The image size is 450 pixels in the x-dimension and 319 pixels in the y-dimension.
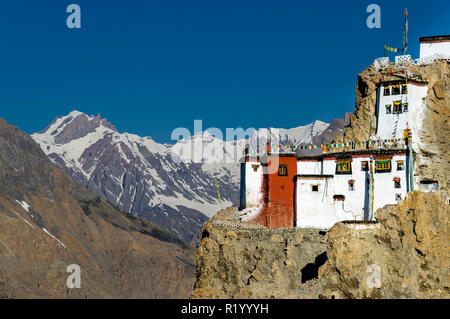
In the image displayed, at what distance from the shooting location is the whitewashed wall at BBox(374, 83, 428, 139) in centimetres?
7262

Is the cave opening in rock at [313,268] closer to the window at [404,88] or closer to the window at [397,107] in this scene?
the window at [397,107]

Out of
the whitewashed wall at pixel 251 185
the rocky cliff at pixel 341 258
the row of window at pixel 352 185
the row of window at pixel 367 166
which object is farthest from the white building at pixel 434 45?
the whitewashed wall at pixel 251 185

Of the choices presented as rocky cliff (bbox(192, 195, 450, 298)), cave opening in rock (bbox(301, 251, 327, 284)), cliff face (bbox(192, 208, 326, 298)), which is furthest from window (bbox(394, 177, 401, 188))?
cave opening in rock (bbox(301, 251, 327, 284))

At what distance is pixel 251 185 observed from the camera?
76.0 m

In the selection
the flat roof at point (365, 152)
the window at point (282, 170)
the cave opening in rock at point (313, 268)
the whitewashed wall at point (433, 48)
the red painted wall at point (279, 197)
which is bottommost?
the cave opening in rock at point (313, 268)

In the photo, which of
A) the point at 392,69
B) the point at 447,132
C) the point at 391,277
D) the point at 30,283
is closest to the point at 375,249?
the point at 391,277

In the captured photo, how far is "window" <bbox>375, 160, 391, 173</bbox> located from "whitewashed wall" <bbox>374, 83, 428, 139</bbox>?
5.39m

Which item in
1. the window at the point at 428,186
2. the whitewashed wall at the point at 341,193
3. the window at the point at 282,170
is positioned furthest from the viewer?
the window at the point at 282,170

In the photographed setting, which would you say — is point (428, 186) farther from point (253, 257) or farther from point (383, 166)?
point (253, 257)

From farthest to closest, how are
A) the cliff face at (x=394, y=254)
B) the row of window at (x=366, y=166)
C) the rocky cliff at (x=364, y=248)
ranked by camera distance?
the row of window at (x=366, y=166), the rocky cliff at (x=364, y=248), the cliff face at (x=394, y=254)

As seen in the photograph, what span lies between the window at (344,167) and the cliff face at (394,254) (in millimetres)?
8642

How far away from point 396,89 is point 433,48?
801 centimetres

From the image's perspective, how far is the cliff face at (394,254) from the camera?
56469 mm

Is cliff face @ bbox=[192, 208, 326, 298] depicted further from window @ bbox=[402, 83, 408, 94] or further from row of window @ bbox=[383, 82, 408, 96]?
window @ bbox=[402, 83, 408, 94]
